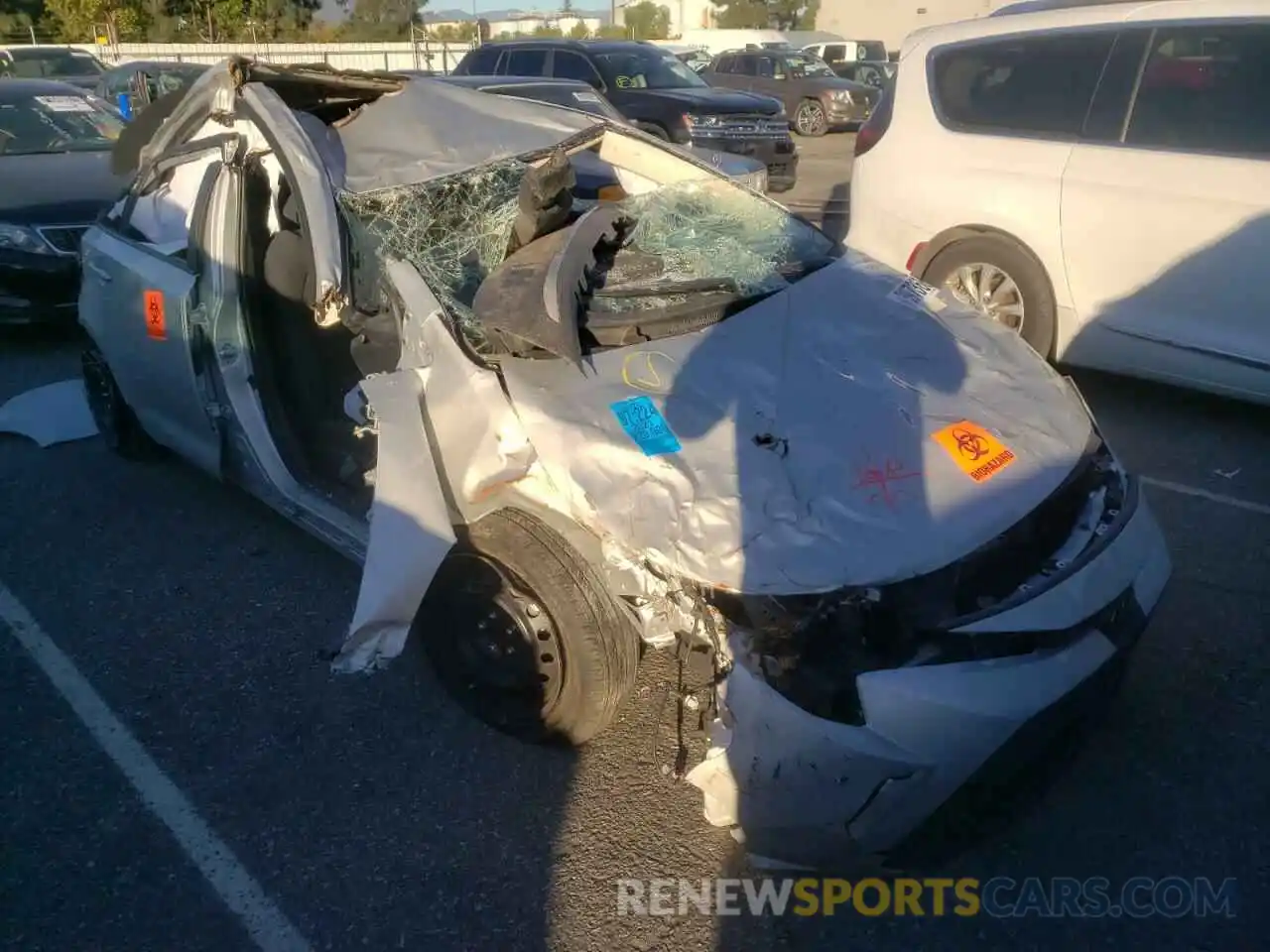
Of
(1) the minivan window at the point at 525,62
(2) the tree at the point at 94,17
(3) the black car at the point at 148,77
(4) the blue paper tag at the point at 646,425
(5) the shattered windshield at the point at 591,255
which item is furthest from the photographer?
(2) the tree at the point at 94,17

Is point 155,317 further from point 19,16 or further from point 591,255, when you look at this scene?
point 19,16

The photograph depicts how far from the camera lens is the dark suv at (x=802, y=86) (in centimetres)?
2019

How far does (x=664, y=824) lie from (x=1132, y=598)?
1.32m

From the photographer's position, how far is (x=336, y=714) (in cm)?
334

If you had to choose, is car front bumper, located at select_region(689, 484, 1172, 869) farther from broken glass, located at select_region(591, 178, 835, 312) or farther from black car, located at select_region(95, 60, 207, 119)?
black car, located at select_region(95, 60, 207, 119)

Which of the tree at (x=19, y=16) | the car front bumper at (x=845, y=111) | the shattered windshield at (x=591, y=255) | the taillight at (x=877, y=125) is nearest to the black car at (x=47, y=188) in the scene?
the shattered windshield at (x=591, y=255)

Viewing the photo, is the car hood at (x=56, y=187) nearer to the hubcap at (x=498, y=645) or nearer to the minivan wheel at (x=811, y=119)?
the hubcap at (x=498, y=645)

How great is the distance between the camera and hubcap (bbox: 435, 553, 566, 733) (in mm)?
2879

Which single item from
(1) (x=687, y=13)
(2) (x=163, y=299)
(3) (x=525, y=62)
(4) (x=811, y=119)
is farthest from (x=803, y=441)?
(1) (x=687, y=13)

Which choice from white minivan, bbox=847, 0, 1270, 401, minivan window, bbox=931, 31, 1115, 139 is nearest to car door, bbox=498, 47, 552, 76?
white minivan, bbox=847, 0, 1270, 401

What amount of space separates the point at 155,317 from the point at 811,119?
18.4 m

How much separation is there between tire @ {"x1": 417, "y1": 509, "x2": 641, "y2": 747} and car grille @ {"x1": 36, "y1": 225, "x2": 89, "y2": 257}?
5.23m

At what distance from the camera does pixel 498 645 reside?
2.98 meters

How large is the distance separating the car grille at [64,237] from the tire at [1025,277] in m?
5.53
